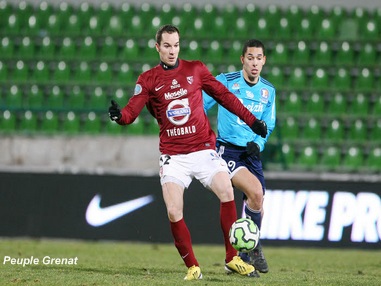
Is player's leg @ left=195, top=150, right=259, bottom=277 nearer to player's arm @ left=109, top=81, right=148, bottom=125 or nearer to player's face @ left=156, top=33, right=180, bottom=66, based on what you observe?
player's arm @ left=109, top=81, right=148, bottom=125

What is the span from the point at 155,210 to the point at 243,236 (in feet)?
15.9

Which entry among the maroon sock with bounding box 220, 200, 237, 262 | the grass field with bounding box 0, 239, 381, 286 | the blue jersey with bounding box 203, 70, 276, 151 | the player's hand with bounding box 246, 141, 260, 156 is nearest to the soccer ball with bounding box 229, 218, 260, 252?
the maroon sock with bounding box 220, 200, 237, 262

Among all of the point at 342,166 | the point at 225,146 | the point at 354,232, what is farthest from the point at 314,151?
the point at 225,146

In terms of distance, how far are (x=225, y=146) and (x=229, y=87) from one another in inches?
22.6

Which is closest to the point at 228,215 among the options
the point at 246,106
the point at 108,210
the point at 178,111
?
the point at 178,111

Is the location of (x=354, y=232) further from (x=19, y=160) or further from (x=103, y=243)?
(x=19, y=160)

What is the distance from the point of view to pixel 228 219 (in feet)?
24.0

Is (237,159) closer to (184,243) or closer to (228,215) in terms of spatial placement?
(228,215)

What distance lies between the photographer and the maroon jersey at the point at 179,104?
714 cm

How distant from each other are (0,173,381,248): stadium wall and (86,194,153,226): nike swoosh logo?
0.01m

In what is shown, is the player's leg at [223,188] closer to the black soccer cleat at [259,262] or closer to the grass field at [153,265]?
→ the grass field at [153,265]

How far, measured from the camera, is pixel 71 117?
14.7m

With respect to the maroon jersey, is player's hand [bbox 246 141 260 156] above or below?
below

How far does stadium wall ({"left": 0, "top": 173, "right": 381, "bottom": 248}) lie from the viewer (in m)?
11.5
